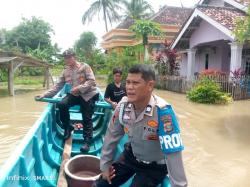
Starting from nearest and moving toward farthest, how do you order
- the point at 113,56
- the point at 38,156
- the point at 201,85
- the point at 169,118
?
the point at 169,118
the point at 38,156
the point at 201,85
the point at 113,56

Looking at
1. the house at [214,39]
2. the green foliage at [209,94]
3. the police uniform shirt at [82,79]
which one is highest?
the house at [214,39]

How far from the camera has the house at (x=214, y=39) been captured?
1415 cm

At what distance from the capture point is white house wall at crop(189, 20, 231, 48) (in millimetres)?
15838

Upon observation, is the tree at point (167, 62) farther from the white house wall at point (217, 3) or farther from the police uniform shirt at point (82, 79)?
the police uniform shirt at point (82, 79)

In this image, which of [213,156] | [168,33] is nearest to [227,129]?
[213,156]

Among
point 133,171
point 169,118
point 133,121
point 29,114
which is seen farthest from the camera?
point 29,114

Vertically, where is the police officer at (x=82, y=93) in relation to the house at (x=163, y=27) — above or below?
below

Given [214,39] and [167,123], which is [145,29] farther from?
[167,123]

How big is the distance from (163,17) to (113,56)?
846cm

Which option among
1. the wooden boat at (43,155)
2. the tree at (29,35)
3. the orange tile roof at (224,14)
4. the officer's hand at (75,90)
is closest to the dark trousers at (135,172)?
the wooden boat at (43,155)

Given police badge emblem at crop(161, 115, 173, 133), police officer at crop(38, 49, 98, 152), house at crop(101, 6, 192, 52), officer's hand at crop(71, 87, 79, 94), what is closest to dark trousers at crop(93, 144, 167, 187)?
police badge emblem at crop(161, 115, 173, 133)

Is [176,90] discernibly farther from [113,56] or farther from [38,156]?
[38,156]

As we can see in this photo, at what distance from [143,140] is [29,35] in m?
44.7

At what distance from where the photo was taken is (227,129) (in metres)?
8.44
